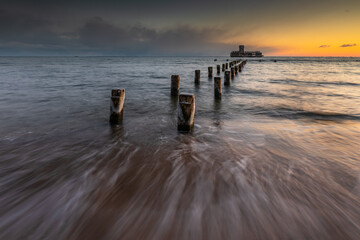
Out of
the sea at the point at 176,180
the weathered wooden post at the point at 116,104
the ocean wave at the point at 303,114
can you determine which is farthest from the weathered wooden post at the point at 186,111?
the ocean wave at the point at 303,114

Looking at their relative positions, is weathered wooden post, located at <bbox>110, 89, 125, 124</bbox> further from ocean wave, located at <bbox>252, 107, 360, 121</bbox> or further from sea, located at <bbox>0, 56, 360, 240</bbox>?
ocean wave, located at <bbox>252, 107, 360, 121</bbox>

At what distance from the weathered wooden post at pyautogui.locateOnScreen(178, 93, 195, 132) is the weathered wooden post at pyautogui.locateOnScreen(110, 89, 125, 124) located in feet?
5.68

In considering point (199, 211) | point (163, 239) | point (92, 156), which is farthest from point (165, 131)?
point (163, 239)

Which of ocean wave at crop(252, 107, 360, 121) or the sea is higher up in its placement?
ocean wave at crop(252, 107, 360, 121)

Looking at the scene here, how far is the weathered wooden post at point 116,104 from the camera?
530cm

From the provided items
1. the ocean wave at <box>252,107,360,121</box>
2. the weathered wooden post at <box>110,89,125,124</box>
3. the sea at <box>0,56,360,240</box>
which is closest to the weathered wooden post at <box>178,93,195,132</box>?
the sea at <box>0,56,360,240</box>

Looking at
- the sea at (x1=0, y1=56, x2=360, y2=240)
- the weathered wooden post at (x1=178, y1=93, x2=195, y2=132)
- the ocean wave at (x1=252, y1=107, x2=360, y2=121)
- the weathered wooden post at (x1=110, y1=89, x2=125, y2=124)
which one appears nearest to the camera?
the sea at (x1=0, y1=56, x2=360, y2=240)

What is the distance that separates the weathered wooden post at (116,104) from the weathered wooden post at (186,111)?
5.68ft

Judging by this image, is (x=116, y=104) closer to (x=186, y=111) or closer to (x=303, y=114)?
(x=186, y=111)

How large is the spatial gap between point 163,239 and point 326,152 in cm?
385

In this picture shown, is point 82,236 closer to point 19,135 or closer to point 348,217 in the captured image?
point 348,217

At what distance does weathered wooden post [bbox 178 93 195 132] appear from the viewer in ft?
15.3

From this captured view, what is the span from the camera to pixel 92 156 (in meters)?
3.82

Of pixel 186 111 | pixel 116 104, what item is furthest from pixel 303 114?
pixel 116 104
